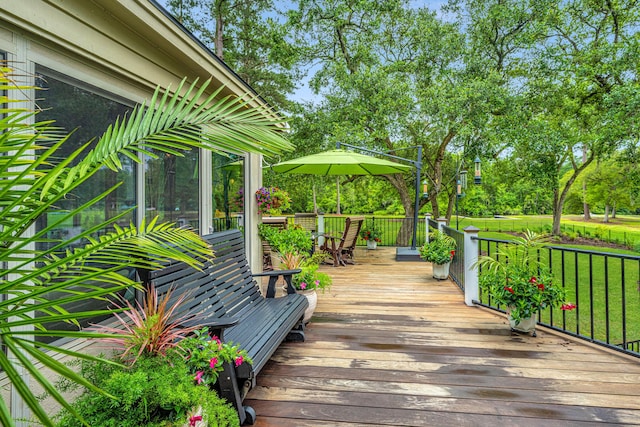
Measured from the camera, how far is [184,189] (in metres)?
3.62

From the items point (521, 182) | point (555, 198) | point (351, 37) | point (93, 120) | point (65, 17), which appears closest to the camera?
point (65, 17)

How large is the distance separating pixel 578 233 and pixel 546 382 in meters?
20.6

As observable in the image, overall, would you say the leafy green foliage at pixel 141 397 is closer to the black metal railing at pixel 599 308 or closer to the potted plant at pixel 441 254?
the black metal railing at pixel 599 308

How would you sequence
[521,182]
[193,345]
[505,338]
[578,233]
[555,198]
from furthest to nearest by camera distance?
[578,233] < [555,198] < [521,182] < [505,338] < [193,345]

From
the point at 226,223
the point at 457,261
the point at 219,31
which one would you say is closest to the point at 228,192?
the point at 226,223

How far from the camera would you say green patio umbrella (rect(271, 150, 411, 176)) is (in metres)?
6.78

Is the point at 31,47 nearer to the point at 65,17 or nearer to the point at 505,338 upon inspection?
the point at 65,17

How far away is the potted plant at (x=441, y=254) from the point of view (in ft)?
20.0

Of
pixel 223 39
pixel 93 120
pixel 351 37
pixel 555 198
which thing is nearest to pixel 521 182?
pixel 555 198

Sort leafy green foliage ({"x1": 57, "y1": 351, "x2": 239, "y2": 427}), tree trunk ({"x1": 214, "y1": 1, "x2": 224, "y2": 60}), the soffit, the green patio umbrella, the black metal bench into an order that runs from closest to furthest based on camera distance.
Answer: leafy green foliage ({"x1": 57, "y1": 351, "x2": 239, "y2": 427})
the soffit
the black metal bench
the green patio umbrella
tree trunk ({"x1": 214, "y1": 1, "x2": 224, "y2": 60})

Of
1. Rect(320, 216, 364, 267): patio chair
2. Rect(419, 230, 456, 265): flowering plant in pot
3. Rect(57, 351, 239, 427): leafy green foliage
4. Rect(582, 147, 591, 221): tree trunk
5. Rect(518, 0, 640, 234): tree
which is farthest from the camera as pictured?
Rect(582, 147, 591, 221): tree trunk

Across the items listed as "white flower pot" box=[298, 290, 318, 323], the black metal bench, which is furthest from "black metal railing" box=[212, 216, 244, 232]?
"white flower pot" box=[298, 290, 318, 323]

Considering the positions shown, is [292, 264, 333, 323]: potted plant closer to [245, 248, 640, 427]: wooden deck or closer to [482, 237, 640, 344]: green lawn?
[245, 248, 640, 427]: wooden deck

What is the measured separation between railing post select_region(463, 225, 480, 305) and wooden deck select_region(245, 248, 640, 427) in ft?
1.28
